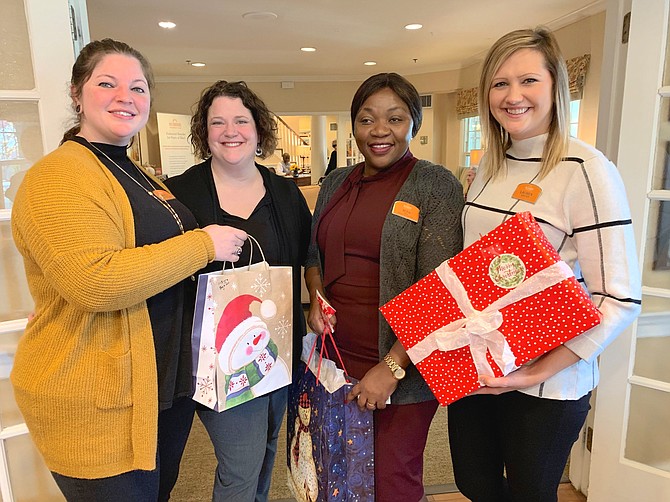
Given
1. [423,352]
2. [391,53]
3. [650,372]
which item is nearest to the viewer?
[423,352]

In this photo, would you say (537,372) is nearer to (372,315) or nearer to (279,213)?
(372,315)

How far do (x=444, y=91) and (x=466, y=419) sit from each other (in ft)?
24.5

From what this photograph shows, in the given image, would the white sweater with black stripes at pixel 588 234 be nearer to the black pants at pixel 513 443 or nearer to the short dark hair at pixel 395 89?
the black pants at pixel 513 443

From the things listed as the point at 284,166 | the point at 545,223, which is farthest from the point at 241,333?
the point at 284,166

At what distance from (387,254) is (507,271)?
34 centimetres

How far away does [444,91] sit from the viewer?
793 cm

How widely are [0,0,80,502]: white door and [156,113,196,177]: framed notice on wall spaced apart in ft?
21.0

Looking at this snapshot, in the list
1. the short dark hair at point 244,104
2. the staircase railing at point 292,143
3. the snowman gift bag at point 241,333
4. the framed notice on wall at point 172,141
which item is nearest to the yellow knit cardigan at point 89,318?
the snowman gift bag at point 241,333

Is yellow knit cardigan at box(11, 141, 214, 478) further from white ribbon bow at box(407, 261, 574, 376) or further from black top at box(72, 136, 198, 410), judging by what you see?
white ribbon bow at box(407, 261, 574, 376)

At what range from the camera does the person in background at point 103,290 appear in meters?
0.91

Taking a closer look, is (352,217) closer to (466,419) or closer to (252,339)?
(252,339)

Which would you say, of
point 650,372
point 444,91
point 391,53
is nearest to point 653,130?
point 650,372

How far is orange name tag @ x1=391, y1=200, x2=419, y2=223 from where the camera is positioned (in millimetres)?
1253

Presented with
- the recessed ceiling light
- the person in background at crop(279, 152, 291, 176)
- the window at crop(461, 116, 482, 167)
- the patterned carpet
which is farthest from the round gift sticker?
the person in background at crop(279, 152, 291, 176)
